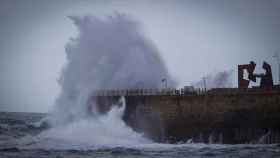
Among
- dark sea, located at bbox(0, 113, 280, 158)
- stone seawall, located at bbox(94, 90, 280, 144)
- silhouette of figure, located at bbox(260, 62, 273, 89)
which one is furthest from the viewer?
silhouette of figure, located at bbox(260, 62, 273, 89)

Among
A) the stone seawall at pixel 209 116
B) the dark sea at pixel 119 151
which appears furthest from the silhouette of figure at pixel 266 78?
the dark sea at pixel 119 151

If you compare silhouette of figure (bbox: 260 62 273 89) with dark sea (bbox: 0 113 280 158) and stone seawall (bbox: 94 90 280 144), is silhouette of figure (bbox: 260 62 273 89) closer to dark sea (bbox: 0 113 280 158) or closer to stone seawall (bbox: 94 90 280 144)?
stone seawall (bbox: 94 90 280 144)

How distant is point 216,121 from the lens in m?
33.4

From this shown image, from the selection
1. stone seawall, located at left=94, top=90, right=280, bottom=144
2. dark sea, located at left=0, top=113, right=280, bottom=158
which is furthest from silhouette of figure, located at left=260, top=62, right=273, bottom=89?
dark sea, located at left=0, top=113, right=280, bottom=158

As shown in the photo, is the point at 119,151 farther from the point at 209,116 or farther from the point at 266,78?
the point at 266,78

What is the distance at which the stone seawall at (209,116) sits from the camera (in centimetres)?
3228

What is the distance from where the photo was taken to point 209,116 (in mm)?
33625

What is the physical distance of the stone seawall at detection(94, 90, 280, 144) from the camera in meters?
32.3

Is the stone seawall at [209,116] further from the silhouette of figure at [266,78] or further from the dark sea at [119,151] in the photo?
the dark sea at [119,151]

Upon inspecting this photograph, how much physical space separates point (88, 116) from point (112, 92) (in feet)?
11.7

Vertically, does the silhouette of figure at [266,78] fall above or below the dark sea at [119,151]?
above

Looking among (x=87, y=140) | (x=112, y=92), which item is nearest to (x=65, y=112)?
(x=112, y=92)

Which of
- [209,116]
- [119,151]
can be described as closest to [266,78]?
[209,116]

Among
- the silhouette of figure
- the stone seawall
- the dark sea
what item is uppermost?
the silhouette of figure
